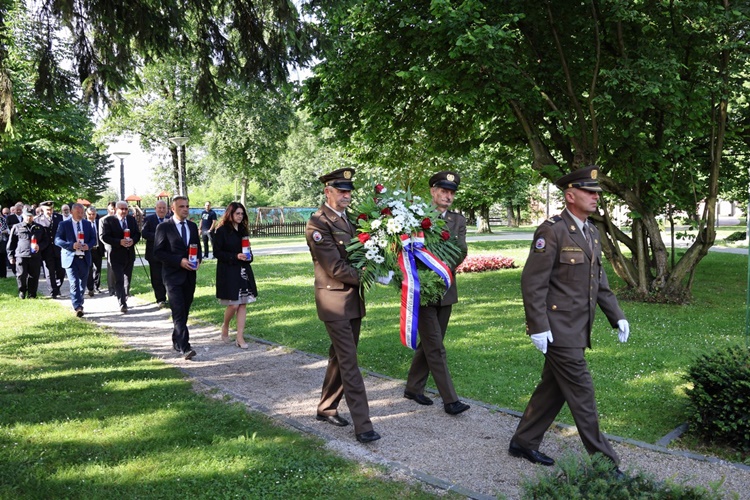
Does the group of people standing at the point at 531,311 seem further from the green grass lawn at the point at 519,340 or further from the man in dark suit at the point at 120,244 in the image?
the man in dark suit at the point at 120,244

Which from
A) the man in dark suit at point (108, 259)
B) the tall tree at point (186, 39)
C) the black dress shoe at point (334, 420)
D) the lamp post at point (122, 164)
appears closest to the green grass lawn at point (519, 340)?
the man in dark suit at point (108, 259)

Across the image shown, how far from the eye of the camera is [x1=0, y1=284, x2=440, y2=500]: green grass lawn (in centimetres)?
423

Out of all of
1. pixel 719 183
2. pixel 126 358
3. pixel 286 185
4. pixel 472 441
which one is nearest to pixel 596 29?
pixel 719 183

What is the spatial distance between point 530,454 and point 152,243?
911cm

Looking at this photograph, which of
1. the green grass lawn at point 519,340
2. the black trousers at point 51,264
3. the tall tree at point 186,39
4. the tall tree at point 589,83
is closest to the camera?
the green grass lawn at point 519,340

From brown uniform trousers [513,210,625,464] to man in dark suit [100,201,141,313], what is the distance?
945cm

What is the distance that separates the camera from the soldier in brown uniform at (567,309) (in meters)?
4.33

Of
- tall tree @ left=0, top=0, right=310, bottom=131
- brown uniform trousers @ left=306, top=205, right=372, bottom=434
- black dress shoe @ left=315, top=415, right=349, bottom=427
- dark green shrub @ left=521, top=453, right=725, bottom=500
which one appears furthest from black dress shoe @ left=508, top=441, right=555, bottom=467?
tall tree @ left=0, top=0, right=310, bottom=131

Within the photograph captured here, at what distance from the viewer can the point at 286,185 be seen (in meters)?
77.1

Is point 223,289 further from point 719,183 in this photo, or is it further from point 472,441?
point 719,183

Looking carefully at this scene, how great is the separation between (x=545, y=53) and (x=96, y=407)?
1082cm

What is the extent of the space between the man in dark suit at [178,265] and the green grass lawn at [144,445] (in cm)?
69

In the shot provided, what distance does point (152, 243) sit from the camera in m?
11.6

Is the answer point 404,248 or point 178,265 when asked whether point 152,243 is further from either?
point 404,248
